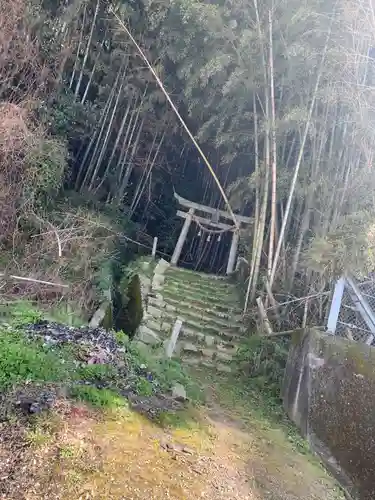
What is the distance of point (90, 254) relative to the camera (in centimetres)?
627

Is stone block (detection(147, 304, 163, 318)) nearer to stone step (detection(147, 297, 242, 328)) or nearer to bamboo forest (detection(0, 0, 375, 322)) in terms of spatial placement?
stone step (detection(147, 297, 242, 328))

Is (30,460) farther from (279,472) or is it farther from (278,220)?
(278,220)

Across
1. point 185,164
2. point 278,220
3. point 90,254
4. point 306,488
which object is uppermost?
point 185,164

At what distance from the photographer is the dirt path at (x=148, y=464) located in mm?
2078

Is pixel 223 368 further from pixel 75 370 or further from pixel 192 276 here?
pixel 192 276

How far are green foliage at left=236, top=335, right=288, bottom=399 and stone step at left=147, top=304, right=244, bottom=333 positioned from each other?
814 mm

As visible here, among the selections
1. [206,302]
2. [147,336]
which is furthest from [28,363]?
[206,302]

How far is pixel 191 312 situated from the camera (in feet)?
21.8

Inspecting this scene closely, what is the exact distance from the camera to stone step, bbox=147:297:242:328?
21.4 feet

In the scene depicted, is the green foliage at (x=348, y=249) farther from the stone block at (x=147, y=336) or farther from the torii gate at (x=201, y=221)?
the torii gate at (x=201, y=221)

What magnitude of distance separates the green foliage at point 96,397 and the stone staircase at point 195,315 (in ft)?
8.35

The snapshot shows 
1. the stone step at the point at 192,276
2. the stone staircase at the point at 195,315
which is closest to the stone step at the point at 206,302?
the stone staircase at the point at 195,315

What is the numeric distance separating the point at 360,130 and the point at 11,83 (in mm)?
5143

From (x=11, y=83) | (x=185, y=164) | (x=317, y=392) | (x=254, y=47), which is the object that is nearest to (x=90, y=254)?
(x=11, y=83)
